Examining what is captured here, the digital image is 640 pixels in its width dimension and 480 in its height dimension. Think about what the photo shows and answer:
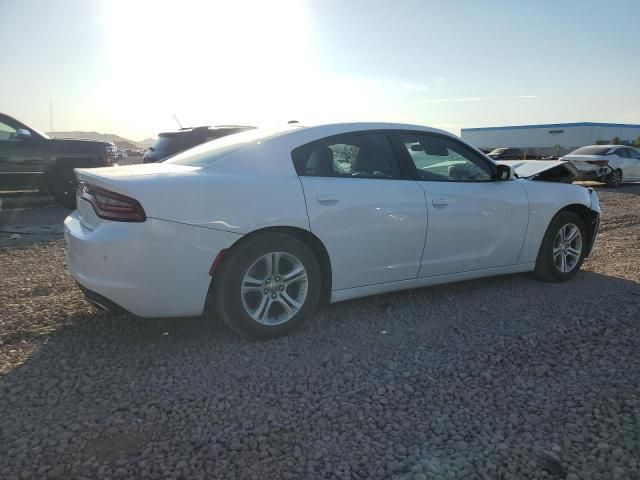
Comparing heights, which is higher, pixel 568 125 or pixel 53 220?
pixel 568 125

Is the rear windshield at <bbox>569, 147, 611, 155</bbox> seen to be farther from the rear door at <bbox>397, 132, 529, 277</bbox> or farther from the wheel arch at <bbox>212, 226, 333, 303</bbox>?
the wheel arch at <bbox>212, 226, 333, 303</bbox>

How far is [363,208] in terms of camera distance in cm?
394

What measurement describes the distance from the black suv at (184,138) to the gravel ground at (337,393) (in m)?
5.66

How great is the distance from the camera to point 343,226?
3.86 metres

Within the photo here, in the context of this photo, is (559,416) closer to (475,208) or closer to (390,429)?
(390,429)

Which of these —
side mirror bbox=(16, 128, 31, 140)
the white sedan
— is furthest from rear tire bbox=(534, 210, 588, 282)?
side mirror bbox=(16, 128, 31, 140)

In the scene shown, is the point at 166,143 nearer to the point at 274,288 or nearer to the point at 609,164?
the point at 274,288

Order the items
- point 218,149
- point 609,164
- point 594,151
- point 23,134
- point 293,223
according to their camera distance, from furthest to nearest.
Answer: point 594,151
point 609,164
point 23,134
point 218,149
point 293,223

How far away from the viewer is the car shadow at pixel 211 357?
2643mm

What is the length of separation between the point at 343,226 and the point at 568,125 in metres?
74.9

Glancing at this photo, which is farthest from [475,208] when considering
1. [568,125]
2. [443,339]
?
[568,125]

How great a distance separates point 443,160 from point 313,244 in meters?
1.56

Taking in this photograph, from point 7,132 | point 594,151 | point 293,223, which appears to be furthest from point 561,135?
point 293,223

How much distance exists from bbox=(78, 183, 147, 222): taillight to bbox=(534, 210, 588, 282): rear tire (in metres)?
3.76
